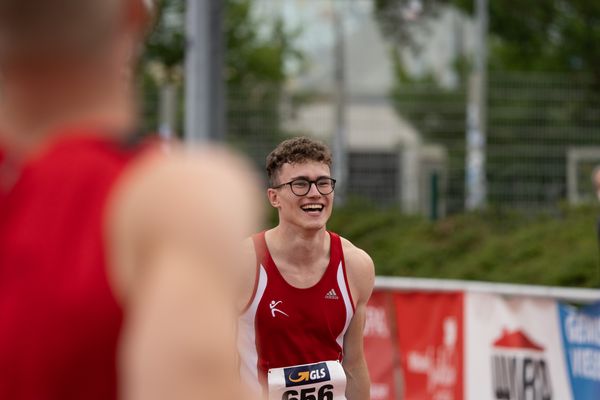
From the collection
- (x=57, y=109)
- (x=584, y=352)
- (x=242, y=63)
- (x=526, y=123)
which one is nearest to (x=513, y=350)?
(x=584, y=352)

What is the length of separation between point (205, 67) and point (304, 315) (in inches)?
266

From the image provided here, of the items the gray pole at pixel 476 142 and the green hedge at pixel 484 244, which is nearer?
the green hedge at pixel 484 244

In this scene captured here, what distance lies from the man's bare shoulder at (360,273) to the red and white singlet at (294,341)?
97mm

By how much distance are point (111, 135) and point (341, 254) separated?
5.07 metres

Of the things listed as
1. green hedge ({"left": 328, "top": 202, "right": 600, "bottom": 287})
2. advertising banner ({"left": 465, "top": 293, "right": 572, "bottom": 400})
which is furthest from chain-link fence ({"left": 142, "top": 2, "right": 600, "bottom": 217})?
advertising banner ({"left": 465, "top": 293, "right": 572, "bottom": 400})

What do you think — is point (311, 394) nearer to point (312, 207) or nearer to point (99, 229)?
point (312, 207)

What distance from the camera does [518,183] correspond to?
1983cm

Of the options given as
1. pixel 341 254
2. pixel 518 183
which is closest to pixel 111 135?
pixel 341 254

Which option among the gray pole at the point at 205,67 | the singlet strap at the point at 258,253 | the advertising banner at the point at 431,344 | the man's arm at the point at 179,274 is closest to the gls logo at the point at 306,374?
the singlet strap at the point at 258,253

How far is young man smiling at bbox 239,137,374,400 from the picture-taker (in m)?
6.50

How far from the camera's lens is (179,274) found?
1627mm

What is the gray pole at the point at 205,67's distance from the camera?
12.9 metres

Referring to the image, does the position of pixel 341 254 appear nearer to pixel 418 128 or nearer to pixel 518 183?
pixel 518 183

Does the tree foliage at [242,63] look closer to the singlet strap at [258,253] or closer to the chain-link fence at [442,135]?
the chain-link fence at [442,135]
